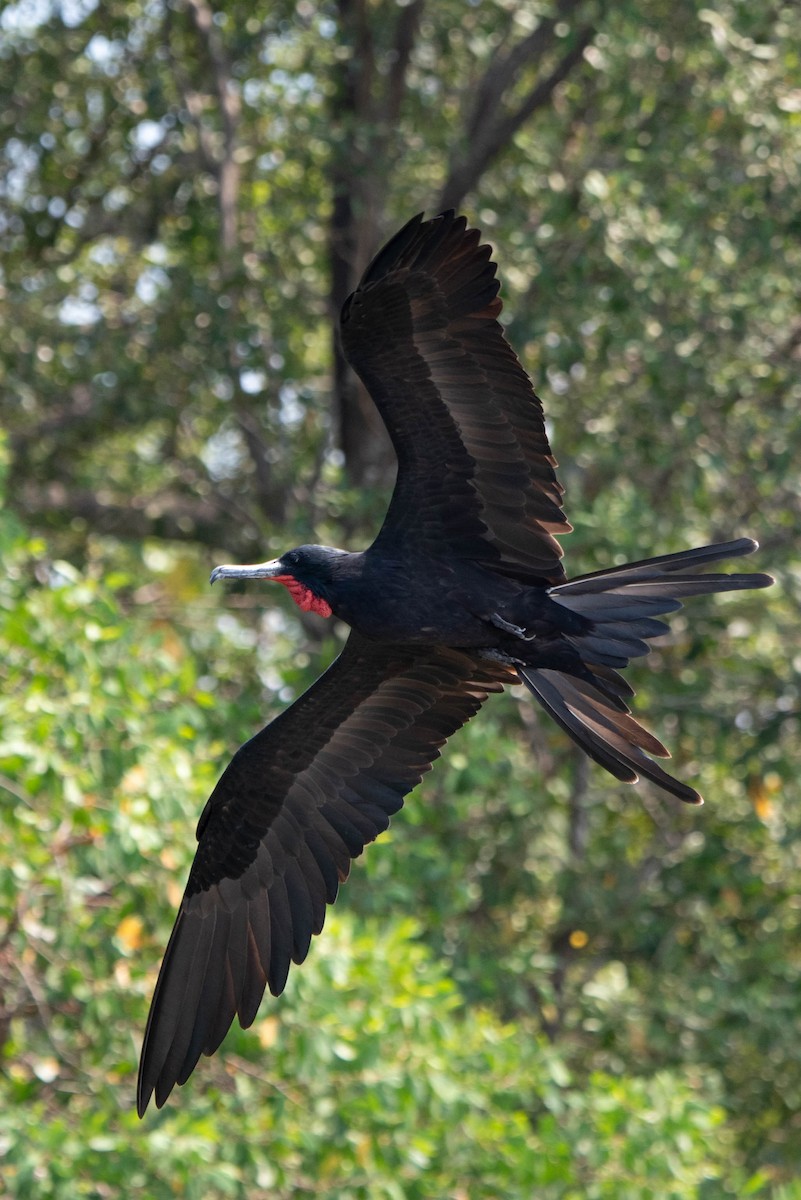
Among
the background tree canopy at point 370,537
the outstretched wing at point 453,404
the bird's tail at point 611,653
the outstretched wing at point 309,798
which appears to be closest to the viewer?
the outstretched wing at point 453,404

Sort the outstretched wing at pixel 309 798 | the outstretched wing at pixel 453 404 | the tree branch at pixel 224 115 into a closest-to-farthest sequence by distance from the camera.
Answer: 1. the outstretched wing at pixel 453 404
2. the outstretched wing at pixel 309 798
3. the tree branch at pixel 224 115

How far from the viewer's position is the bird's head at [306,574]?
5.31m

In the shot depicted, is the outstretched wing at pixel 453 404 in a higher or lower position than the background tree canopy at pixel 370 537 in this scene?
higher

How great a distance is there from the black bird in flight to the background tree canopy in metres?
1.02

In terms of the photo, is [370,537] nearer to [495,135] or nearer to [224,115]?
[495,135]

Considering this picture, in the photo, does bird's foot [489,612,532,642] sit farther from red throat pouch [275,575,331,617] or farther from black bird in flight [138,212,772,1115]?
red throat pouch [275,575,331,617]

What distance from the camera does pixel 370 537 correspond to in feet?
31.0

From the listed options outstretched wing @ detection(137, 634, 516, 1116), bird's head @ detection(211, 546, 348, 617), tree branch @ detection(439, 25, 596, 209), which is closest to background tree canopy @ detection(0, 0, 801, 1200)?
tree branch @ detection(439, 25, 596, 209)

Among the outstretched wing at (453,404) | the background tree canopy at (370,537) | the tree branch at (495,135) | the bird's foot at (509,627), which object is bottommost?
the background tree canopy at (370,537)

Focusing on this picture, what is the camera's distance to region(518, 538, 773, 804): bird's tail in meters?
5.12

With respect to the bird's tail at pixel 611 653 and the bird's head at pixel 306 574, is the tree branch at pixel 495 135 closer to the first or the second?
the bird's head at pixel 306 574

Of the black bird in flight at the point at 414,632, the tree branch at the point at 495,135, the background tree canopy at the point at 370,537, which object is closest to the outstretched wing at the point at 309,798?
the black bird in flight at the point at 414,632

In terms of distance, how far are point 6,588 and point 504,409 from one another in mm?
2903

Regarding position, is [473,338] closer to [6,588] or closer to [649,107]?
[6,588]
